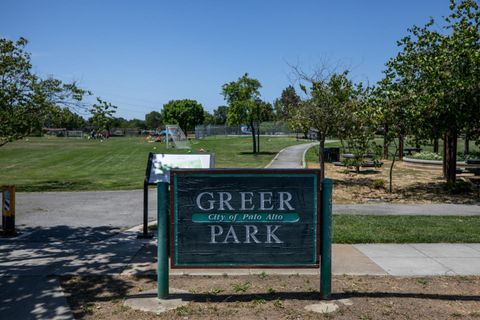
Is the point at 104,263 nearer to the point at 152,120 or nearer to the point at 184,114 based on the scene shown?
the point at 184,114

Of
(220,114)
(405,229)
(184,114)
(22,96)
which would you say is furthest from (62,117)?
(220,114)

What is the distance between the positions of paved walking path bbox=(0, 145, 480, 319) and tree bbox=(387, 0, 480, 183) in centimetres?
630

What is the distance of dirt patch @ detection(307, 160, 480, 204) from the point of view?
14.7 meters

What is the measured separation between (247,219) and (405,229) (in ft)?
16.2

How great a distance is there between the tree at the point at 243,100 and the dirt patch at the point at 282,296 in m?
29.9

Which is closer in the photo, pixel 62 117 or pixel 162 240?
pixel 162 240

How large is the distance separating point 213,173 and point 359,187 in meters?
13.0

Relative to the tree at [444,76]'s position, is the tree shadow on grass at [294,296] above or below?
below

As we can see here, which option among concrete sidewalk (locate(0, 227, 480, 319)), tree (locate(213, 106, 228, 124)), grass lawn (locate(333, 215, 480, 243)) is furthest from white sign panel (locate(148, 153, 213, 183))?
tree (locate(213, 106, 228, 124))

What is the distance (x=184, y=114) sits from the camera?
97.1 metres

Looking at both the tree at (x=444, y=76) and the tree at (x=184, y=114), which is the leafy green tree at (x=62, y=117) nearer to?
the tree at (x=444, y=76)

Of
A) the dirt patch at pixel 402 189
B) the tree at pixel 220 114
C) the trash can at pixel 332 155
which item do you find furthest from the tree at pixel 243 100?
the tree at pixel 220 114

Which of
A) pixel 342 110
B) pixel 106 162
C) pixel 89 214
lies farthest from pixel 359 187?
pixel 106 162

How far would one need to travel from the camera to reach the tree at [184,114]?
319 feet
